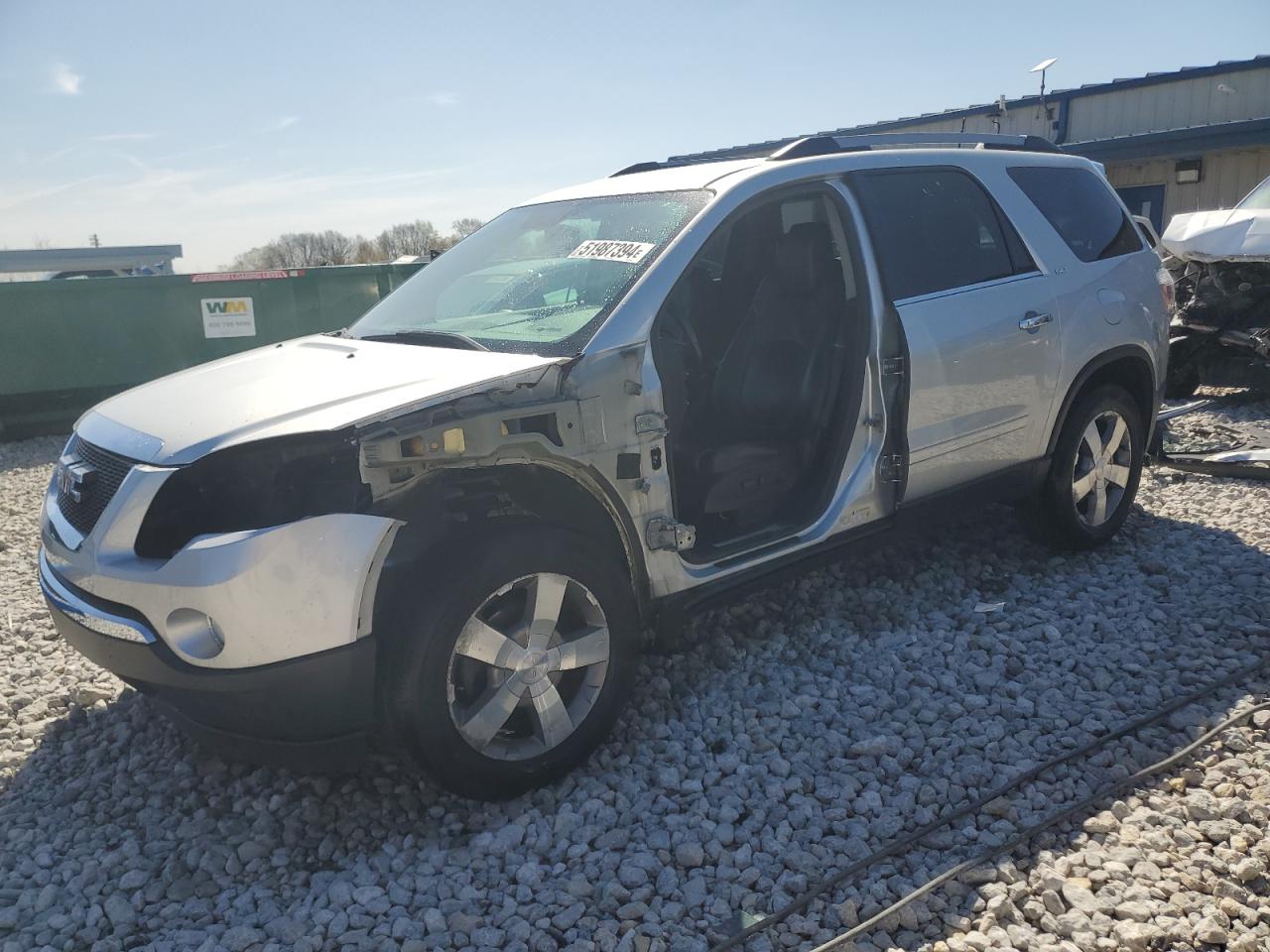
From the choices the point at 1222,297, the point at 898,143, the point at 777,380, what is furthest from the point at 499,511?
the point at 1222,297

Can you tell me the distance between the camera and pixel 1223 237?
27.0ft

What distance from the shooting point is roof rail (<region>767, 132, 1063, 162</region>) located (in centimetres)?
392

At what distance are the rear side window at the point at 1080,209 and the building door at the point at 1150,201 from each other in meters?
12.6

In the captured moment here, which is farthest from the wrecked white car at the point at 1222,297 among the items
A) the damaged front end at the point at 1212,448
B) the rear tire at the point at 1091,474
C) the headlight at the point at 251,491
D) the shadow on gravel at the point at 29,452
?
the shadow on gravel at the point at 29,452

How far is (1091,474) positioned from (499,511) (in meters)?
3.18

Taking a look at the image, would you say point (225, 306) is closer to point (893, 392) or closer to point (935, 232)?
point (935, 232)

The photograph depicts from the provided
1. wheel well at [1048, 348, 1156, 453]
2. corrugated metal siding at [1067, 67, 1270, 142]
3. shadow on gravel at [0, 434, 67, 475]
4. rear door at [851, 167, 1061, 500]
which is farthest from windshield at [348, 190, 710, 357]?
corrugated metal siding at [1067, 67, 1270, 142]

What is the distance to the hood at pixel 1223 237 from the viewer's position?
801 centimetres

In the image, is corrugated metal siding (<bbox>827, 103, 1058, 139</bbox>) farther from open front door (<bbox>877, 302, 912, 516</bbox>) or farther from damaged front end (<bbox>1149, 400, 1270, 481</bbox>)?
open front door (<bbox>877, 302, 912, 516</bbox>)

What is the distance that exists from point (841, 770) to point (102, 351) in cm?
977

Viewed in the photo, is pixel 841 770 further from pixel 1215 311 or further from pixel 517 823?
pixel 1215 311

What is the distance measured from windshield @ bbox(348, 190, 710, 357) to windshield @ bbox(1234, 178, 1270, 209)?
720cm

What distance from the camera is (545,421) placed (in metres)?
2.98

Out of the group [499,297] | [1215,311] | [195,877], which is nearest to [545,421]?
[499,297]
